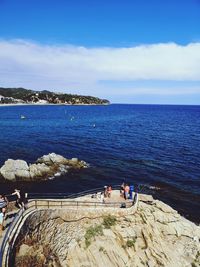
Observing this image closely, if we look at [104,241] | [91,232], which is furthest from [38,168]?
[104,241]

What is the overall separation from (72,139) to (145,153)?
76.0 ft

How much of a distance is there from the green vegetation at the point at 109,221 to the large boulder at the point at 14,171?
24.4 meters

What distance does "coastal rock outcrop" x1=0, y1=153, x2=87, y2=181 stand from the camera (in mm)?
44094

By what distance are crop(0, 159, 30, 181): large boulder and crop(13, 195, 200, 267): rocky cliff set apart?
76.1 ft

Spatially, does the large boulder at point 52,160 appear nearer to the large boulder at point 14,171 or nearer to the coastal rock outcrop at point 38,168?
the coastal rock outcrop at point 38,168

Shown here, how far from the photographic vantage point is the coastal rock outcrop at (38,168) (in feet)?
145

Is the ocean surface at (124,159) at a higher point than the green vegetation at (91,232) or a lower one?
lower

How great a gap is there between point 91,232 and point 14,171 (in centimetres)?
2668

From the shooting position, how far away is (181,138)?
269ft

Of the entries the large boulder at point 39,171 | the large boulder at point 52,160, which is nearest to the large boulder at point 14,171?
the large boulder at point 39,171

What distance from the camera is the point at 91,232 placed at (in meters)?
21.1

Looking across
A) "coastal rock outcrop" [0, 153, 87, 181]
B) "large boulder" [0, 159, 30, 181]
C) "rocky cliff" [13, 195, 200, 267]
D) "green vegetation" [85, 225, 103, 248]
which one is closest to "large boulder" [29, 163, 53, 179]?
"coastal rock outcrop" [0, 153, 87, 181]

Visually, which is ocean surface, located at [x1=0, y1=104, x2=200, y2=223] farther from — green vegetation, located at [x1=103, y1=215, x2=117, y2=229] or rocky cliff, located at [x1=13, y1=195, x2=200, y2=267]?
green vegetation, located at [x1=103, y1=215, x2=117, y2=229]

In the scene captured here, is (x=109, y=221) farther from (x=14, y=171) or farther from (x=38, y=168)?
(x=14, y=171)
